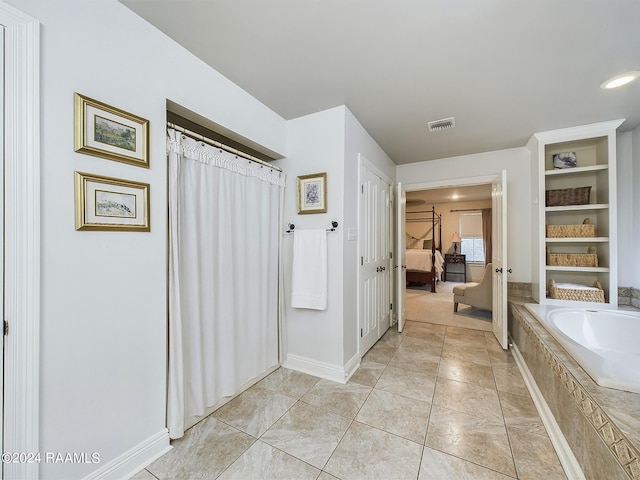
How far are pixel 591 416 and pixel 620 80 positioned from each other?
226cm

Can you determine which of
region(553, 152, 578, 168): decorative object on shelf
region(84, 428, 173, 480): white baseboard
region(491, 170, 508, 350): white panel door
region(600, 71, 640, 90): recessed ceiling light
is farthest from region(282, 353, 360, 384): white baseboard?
region(553, 152, 578, 168): decorative object on shelf

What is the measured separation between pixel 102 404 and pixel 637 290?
4.43 metres

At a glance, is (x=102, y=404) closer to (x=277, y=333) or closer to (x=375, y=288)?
(x=277, y=333)

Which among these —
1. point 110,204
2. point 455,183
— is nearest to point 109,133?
Answer: point 110,204

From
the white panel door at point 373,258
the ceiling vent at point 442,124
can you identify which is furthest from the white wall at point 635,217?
the white panel door at point 373,258

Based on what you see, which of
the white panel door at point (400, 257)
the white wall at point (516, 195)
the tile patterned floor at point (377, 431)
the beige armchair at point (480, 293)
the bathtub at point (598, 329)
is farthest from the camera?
the beige armchair at point (480, 293)

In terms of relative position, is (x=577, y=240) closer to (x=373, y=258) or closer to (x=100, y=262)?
(x=373, y=258)

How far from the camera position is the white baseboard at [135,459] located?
47.7 inches

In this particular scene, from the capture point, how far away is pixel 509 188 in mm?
3205

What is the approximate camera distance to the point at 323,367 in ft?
7.47

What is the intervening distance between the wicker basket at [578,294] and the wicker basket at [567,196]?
87cm

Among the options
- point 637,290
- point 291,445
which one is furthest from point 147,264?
point 637,290

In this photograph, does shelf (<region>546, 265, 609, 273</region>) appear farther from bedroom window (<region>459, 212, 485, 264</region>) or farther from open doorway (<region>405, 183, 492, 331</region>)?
bedroom window (<region>459, 212, 485, 264</region>)

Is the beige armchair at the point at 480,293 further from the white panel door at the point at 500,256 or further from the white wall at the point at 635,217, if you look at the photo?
the white wall at the point at 635,217
